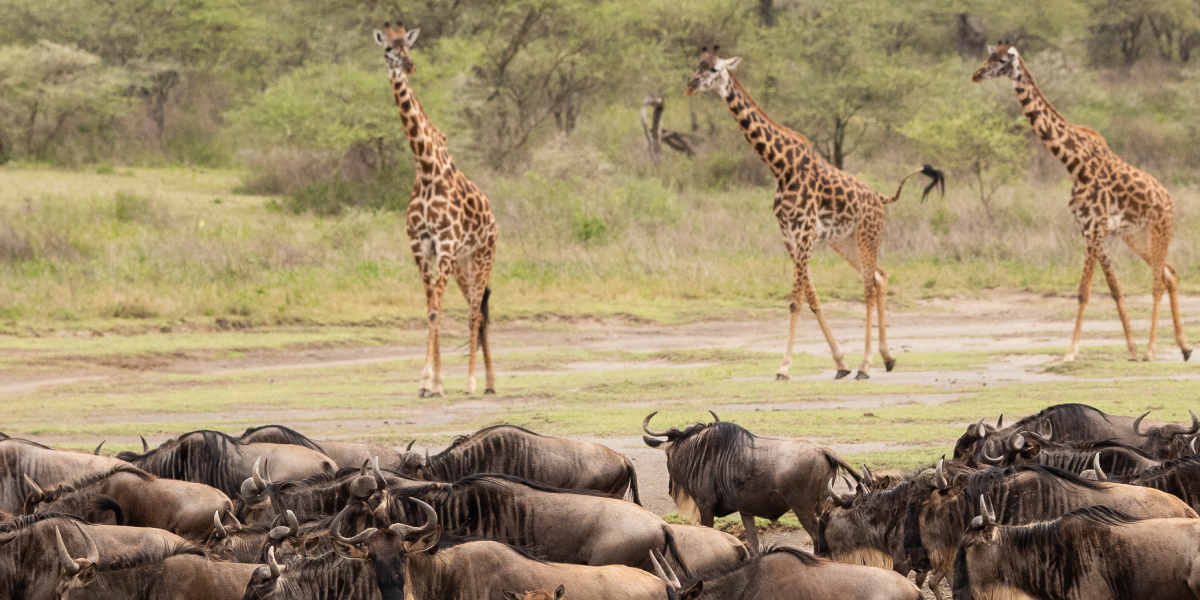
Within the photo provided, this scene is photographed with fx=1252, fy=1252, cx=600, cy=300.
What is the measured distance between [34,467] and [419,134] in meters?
8.53

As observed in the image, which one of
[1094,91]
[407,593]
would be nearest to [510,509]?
[407,593]

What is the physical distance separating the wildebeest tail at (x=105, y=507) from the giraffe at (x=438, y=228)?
7539mm

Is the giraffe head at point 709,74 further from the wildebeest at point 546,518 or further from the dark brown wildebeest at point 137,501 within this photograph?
the wildebeest at point 546,518

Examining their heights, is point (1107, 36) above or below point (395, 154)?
above

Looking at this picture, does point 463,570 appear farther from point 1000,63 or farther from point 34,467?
point 1000,63

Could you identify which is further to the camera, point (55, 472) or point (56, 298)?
point (56, 298)

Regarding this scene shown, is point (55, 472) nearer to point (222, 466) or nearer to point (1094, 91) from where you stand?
point (222, 466)

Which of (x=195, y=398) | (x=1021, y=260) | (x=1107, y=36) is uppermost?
(x=1107, y=36)

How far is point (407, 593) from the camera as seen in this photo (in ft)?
17.5

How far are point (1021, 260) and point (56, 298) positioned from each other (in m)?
18.8

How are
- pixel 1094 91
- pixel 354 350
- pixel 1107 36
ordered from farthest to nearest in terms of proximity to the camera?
pixel 1107 36, pixel 1094 91, pixel 354 350

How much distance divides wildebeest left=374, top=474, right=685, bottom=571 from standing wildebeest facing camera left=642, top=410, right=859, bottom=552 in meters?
1.47

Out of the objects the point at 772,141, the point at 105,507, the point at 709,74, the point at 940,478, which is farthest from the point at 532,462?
the point at 772,141

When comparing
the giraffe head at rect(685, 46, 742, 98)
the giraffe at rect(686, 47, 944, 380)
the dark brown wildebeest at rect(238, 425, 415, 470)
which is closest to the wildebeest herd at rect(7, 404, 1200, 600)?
the dark brown wildebeest at rect(238, 425, 415, 470)
